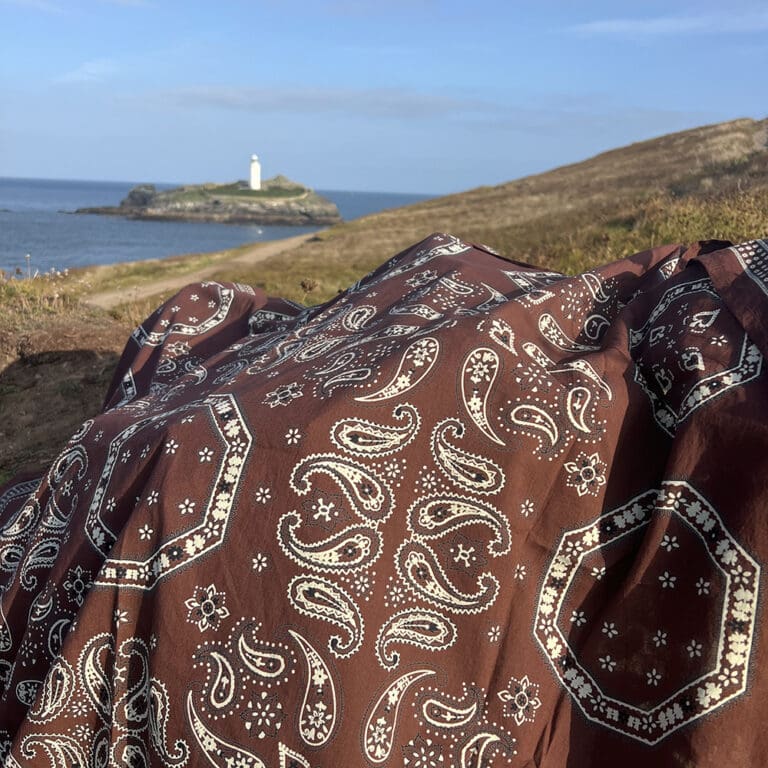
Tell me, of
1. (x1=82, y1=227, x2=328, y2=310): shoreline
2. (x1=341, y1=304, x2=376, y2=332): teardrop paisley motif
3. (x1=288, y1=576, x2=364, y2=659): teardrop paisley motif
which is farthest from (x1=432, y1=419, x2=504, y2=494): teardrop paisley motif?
(x1=82, y1=227, x2=328, y2=310): shoreline

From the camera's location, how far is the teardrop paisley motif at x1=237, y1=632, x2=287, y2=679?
1649 mm

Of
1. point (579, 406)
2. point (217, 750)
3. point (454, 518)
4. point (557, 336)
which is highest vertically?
point (557, 336)

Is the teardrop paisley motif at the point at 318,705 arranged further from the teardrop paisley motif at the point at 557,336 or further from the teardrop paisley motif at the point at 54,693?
the teardrop paisley motif at the point at 557,336

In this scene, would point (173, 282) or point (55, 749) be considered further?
point (173, 282)

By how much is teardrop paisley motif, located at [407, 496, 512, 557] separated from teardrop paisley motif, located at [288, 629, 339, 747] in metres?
0.36

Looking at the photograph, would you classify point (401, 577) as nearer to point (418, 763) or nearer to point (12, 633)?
point (418, 763)

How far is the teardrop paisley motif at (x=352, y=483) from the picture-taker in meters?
1.75

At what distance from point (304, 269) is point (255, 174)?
320 ft

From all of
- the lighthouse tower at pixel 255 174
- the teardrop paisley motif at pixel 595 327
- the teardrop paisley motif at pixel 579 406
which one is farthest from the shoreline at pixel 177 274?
the lighthouse tower at pixel 255 174

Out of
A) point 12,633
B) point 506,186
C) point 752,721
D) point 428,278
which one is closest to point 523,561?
point 752,721

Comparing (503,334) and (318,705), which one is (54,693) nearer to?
(318,705)

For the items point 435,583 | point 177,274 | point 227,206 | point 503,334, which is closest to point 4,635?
point 435,583

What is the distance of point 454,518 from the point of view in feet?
5.73

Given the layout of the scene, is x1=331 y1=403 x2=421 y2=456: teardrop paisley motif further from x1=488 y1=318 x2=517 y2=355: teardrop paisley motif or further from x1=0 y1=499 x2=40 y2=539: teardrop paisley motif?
x1=0 y1=499 x2=40 y2=539: teardrop paisley motif
